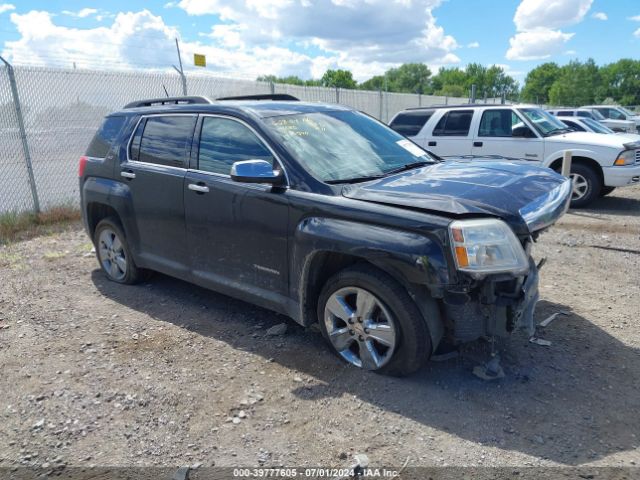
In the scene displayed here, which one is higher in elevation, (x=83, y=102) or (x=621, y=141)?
(x=83, y=102)

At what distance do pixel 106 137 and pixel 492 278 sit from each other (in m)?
4.14

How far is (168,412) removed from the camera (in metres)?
3.21

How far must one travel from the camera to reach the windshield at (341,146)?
12.2ft

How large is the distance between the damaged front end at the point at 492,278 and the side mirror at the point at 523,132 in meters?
6.41

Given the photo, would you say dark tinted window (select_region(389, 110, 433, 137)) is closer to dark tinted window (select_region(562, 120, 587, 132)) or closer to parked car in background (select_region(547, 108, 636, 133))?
dark tinted window (select_region(562, 120, 587, 132))

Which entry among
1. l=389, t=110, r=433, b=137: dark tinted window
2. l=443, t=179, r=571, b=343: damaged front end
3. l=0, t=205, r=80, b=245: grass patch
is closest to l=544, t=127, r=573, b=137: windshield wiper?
l=389, t=110, r=433, b=137: dark tinted window

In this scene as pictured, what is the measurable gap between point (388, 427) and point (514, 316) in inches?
39.5

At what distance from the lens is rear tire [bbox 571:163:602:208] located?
29.1 ft

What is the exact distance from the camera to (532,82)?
11512 centimetres

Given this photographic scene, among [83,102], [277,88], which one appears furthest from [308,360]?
[277,88]

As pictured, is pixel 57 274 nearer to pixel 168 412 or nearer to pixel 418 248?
pixel 168 412

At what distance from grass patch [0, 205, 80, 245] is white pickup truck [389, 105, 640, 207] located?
6524mm

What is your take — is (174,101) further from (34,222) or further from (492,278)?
(34,222)

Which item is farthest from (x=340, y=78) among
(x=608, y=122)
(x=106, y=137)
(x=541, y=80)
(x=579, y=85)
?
(x=106, y=137)
